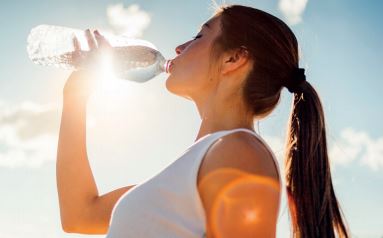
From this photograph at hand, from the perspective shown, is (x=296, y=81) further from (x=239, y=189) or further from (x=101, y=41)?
(x=101, y=41)

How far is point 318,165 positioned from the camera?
2.63 m

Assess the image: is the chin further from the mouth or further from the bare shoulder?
the bare shoulder

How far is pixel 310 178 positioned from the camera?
8.54 ft

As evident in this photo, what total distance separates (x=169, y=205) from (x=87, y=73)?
1483 millimetres

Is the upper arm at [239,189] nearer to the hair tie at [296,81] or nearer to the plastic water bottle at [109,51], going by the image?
the hair tie at [296,81]

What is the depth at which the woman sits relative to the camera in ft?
6.52

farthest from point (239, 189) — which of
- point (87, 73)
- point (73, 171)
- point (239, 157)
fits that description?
point (87, 73)

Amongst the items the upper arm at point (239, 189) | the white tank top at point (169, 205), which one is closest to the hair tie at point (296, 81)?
the white tank top at point (169, 205)

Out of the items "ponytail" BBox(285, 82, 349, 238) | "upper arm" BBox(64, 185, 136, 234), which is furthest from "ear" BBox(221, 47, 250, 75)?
"upper arm" BBox(64, 185, 136, 234)

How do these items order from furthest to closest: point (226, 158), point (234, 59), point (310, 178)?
point (234, 59) → point (310, 178) → point (226, 158)

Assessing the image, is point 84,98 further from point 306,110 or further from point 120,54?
point 306,110

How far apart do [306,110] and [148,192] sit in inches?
41.7

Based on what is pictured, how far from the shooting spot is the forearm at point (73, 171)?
10.1 feet

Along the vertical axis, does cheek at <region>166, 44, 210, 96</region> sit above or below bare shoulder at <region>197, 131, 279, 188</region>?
above
